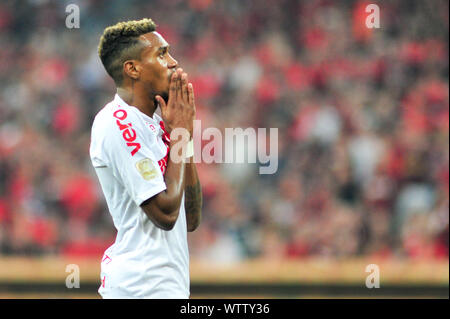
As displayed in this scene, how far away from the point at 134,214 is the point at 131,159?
23 centimetres

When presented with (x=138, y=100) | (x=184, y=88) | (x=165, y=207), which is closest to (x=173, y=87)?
(x=184, y=88)

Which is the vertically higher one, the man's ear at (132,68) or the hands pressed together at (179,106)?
the man's ear at (132,68)

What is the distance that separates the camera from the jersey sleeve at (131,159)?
3.39m

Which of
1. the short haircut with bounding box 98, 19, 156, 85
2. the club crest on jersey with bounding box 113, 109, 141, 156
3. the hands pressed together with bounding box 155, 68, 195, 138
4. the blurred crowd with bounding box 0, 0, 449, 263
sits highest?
the blurred crowd with bounding box 0, 0, 449, 263

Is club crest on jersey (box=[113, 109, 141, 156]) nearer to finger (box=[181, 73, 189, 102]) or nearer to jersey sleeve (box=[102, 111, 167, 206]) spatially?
jersey sleeve (box=[102, 111, 167, 206])

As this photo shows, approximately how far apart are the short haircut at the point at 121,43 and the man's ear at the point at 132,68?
2cm

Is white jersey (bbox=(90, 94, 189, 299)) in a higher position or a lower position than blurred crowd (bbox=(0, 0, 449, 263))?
lower

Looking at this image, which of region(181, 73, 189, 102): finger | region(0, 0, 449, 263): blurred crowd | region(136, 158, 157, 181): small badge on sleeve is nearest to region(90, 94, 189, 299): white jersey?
region(136, 158, 157, 181): small badge on sleeve

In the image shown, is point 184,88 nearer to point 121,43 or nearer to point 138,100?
point 138,100

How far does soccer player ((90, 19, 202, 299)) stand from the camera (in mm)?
3414

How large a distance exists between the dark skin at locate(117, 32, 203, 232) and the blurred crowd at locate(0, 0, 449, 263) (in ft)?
14.3

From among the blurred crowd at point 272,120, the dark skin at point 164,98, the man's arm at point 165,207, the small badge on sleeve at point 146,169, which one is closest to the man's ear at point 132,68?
the dark skin at point 164,98

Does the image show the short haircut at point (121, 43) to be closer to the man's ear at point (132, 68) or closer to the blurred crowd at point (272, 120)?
the man's ear at point (132, 68)

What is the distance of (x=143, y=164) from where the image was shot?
3426mm
